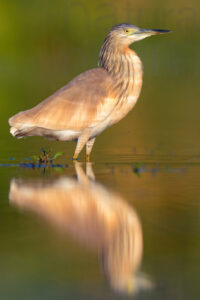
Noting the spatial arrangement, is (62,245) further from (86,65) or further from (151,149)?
(86,65)

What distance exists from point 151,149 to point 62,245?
4658 mm

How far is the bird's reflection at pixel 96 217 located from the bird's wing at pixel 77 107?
3.11 feet

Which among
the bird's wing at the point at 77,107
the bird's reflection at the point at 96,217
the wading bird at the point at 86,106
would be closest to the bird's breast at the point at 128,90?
the wading bird at the point at 86,106

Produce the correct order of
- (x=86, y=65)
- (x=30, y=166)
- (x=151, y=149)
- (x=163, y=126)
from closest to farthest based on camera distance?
(x=30, y=166)
(x=151, y=149)
(x=163, y=126)
(x=86, y=65)

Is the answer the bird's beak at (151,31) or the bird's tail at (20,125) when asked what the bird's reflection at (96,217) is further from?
the bird's beak at (151,31)

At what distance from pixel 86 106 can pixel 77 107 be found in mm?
109

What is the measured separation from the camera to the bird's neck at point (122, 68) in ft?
27.5

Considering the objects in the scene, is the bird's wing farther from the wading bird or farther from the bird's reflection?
the bird's reflection

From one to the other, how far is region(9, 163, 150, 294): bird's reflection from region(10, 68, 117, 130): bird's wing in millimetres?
949

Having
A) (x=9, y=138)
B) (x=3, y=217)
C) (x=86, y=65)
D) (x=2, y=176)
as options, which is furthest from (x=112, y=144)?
(x=86, y=65)

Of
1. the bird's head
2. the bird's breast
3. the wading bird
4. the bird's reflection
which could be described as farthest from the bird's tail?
the bird's head

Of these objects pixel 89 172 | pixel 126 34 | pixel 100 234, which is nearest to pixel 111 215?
pixel 100 234

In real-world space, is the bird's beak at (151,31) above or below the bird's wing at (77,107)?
above

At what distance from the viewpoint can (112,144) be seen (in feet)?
33.1
